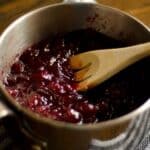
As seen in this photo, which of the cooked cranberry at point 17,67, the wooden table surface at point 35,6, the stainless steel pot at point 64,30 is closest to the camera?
the stainless steel pot at point 64,30

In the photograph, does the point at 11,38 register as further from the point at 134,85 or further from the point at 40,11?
the point at 134,85

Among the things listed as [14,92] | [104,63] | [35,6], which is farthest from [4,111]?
[35,6]

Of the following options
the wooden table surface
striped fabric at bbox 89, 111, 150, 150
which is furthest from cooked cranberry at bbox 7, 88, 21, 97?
the wooden table surface

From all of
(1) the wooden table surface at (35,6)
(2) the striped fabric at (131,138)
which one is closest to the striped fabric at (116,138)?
(2) the striped fabric at (131,138)

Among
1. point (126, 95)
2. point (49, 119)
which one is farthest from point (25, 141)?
point (126, 95)

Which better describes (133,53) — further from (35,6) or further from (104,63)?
(35,6)

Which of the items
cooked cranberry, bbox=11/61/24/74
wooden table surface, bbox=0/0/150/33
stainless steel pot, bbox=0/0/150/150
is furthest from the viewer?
wooden table surface, bbox=0/0/150/33

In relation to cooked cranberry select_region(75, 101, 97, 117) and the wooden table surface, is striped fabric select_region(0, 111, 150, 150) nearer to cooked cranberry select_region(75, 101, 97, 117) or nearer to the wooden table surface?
cooked cranberry select_region(75, 101, 97, 117)

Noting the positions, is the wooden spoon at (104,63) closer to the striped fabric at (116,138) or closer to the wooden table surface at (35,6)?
the striped fabric at (116,138)
